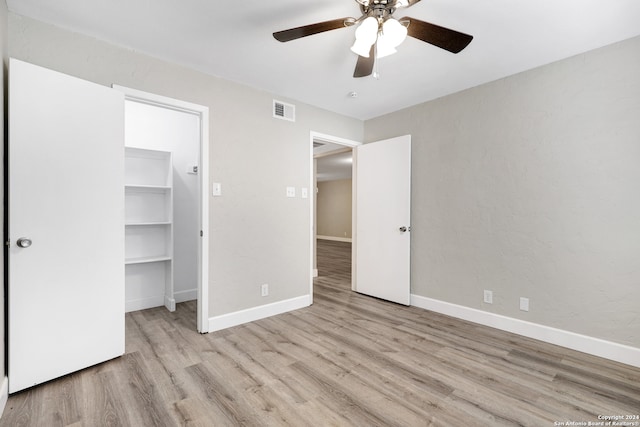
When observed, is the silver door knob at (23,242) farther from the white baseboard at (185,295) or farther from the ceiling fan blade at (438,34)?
the ceiling fan blade at (438,34)

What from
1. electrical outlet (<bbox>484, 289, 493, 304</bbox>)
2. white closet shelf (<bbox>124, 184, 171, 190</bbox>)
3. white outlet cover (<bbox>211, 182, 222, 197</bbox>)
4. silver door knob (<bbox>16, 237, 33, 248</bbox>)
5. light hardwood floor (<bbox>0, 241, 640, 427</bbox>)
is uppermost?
white closet shelf (<bbox>124, 184, 171, 190</bbox>)

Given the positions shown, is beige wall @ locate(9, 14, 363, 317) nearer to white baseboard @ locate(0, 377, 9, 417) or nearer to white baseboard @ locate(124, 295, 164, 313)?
white baseboard @ locate(124, 295, 164, 313)

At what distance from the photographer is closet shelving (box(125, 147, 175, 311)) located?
335 centimetres

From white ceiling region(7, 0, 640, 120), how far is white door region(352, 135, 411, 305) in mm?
978

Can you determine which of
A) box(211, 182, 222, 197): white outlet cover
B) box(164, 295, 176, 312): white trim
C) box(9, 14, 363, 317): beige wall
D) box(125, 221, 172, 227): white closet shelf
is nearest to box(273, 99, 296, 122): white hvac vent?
box(9, 14, 363, 317): beige wall

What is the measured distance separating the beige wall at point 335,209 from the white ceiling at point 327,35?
27.2 ft

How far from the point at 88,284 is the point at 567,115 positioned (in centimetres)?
403

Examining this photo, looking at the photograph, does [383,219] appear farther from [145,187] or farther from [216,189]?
[145,187]

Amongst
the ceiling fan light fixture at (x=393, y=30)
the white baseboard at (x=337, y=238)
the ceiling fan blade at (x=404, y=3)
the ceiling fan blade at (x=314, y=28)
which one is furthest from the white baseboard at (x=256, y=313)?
the white baseboard at (x=337, y=238)

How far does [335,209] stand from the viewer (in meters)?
11.7

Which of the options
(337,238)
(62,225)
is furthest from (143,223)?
(337,238)

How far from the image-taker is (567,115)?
2.48m

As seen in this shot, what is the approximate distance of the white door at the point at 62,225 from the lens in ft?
5.90

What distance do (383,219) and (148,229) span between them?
292 centimetres
